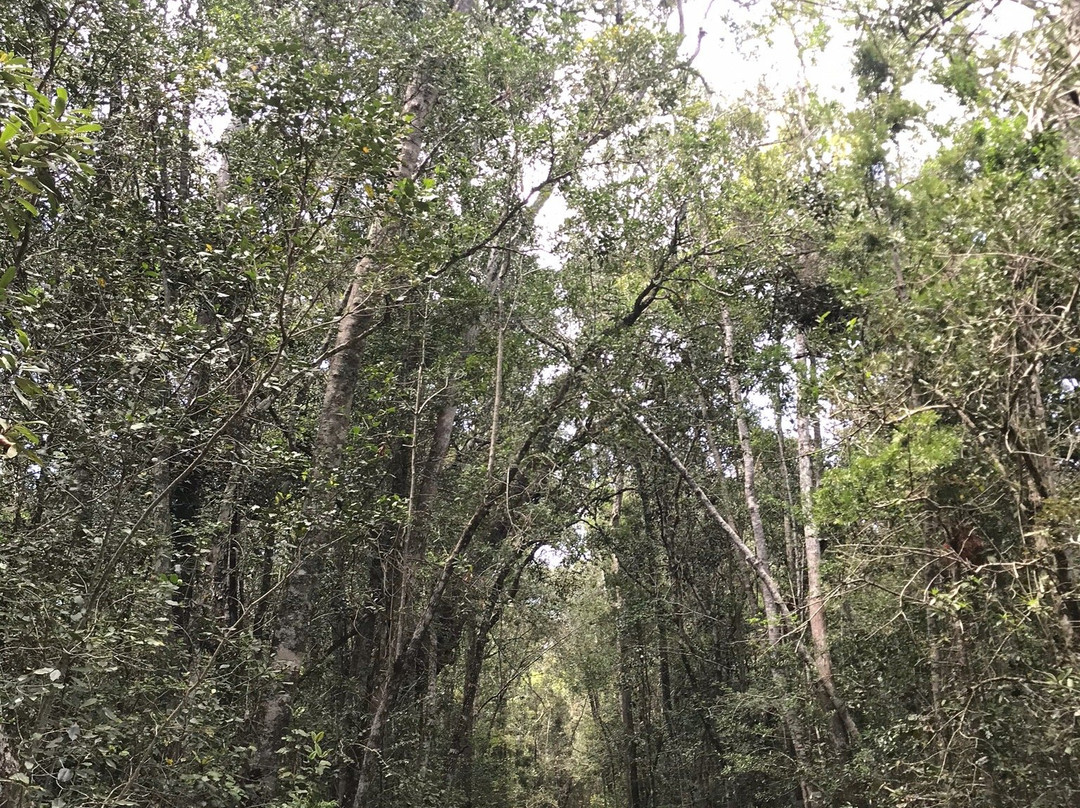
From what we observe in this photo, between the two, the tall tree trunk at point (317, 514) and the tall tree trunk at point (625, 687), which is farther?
the tall tree trunk at point (625, 687)

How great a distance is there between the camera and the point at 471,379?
28.4ft

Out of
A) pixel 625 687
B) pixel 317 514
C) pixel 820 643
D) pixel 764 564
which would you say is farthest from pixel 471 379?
pixel 625 687

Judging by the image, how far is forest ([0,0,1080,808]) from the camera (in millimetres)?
4199

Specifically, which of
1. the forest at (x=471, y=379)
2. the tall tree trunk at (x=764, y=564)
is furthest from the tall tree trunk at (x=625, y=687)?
the tall tree trunk at (x=764, y=564)

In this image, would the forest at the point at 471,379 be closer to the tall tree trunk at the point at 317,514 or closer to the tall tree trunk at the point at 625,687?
the tall tree trunk at the point at 317,514

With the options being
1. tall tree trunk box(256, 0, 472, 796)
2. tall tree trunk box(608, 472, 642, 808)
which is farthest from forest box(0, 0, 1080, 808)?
tall tree trunk box(608, 472, 642, 808)

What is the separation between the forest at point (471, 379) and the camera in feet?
13.8

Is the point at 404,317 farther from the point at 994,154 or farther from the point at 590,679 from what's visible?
the point at 590,679

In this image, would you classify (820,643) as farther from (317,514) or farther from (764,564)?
(317,514)

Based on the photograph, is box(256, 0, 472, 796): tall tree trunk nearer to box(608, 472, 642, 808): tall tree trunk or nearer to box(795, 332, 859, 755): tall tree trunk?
box(795, 332, 859, 755): tall tree trunk

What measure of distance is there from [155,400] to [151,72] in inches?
117

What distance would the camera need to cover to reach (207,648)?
6000 mm

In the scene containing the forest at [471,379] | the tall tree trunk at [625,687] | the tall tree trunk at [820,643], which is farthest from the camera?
the tall tree trunk at [625,687]

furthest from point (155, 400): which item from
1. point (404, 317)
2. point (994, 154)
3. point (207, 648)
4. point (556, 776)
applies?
point (556, 776)
